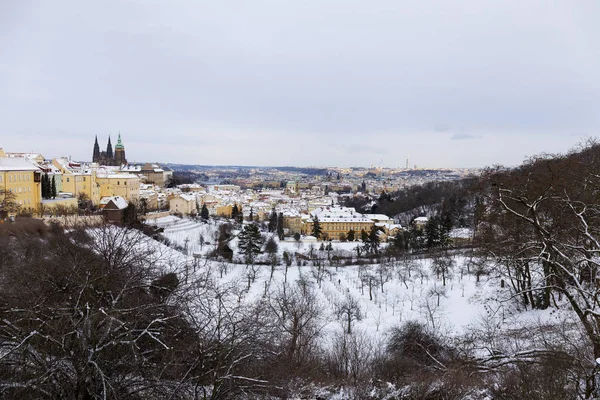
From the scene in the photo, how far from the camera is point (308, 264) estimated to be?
29.3 m

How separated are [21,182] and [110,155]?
2187 inches

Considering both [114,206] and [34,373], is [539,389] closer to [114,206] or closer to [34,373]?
[34,373]

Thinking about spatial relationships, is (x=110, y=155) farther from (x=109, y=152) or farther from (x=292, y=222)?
(x=292, y=222)

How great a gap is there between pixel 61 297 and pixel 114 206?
24084 millimetres

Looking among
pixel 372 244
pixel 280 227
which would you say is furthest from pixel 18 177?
pixel 372 244

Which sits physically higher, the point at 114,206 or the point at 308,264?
the point at 114,206

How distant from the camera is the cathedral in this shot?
245 ft

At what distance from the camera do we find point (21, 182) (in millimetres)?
24875

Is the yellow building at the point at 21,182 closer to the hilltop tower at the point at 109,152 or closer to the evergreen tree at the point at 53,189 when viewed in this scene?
the evergreen tree at the point at 53,189

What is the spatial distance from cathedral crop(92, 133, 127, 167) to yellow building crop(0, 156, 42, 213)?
4984 cm

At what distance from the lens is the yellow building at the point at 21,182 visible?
23562 mm

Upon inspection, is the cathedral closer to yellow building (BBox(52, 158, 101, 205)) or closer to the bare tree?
yellow building (BBox(52, 158, 101, 205))

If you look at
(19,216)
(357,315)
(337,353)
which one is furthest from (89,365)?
(19,216)

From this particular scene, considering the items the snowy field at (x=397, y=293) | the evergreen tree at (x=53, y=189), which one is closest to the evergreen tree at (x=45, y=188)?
the evergreen tree at (x=53, y=189)
